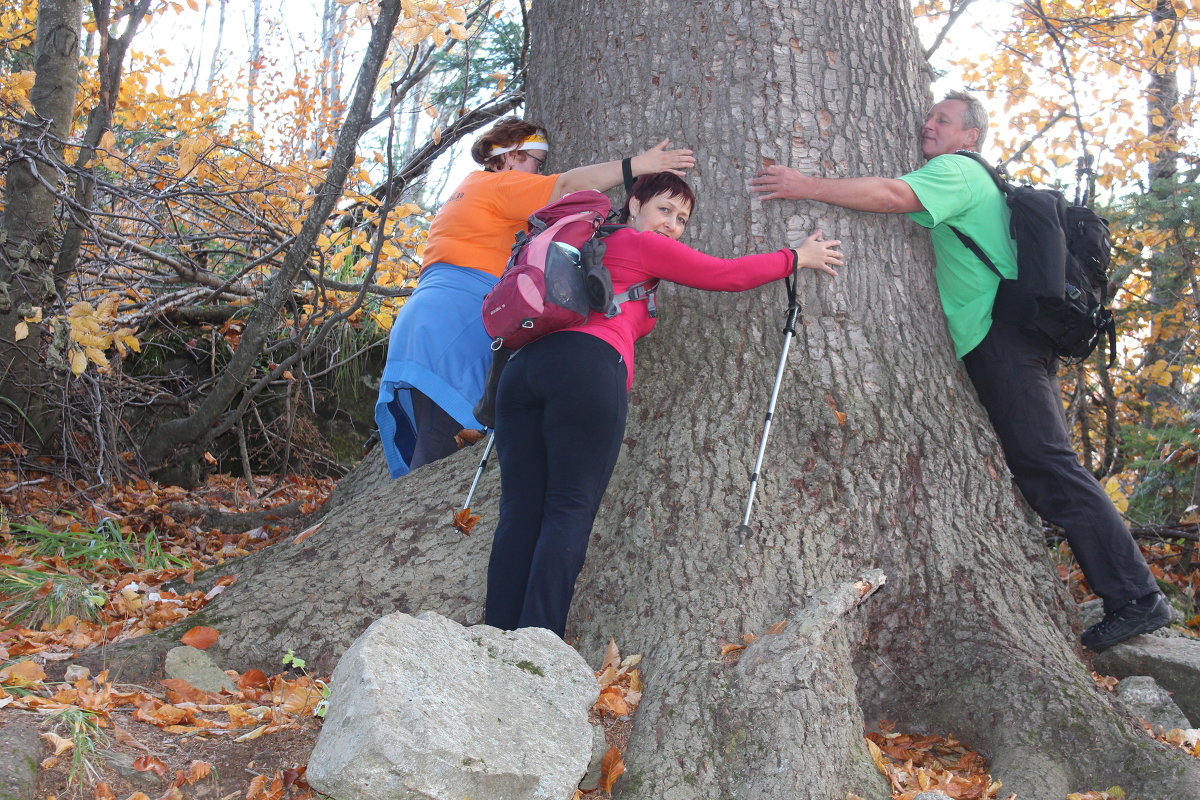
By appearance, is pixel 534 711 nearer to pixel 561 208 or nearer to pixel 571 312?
pixel 571 312

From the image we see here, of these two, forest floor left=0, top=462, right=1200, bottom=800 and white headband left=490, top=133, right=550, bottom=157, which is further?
white headband left=490, top=133, right=550, bottom=157

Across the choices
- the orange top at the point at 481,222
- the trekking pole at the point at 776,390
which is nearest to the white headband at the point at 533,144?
the orange top at the point at 481,222

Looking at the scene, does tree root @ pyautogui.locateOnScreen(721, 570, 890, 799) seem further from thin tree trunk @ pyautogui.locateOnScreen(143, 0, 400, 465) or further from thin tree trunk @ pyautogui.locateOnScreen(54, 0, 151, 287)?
thin tree trunk @ pyautogui.locateOnScreen(54, 0, 151, 287)

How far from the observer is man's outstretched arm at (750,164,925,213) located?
3887mm

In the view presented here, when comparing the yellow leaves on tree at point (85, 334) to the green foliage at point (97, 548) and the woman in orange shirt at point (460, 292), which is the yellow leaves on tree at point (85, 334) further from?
the woman in orange shirt at point (460, 292)

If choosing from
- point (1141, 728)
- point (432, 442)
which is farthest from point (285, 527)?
point (1141, 728)

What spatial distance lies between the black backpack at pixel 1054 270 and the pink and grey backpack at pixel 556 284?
166 cm

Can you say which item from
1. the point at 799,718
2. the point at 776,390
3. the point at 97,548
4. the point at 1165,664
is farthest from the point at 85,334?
the point at 1165,664

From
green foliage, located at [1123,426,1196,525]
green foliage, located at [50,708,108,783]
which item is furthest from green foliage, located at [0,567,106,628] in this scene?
green foliage, located at [1123,426,1196,525]

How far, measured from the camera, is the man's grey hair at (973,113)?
420 centimetres

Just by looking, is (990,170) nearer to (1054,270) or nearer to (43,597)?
(1054,270)

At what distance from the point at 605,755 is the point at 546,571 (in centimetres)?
59

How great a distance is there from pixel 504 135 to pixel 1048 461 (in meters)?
2.68

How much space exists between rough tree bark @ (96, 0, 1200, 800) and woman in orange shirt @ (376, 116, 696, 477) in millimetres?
258
